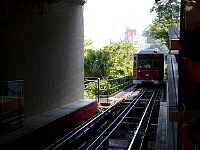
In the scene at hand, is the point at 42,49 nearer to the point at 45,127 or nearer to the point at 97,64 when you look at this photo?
the point at 45,127

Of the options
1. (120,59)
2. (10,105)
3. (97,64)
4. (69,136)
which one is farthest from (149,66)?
(10,105)

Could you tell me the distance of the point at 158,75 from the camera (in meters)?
28.0

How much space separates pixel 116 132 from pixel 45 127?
395 centimetres

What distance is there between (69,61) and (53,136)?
222 inches

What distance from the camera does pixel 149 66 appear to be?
28.1 m

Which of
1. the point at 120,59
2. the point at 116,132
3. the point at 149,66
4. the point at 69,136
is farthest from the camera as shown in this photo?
the point at 120,59

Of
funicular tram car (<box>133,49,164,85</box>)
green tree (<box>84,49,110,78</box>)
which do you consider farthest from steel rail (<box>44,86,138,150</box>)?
green tree (<box>84,49,110,78</box>)

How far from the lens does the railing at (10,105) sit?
8711 millimetres

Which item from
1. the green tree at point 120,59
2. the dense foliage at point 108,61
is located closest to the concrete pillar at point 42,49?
the dense foliage at point 108,61

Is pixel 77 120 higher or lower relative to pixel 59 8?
lower

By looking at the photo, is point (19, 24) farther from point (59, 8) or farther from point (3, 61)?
point (59, 8)

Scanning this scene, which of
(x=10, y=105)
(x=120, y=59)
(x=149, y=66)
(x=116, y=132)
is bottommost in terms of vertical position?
(x=116, y=132)

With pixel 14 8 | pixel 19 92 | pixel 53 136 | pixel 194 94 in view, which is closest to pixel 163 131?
pixel 53 136

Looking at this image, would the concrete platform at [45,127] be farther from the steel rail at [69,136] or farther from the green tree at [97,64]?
the green tree at [97,64]
